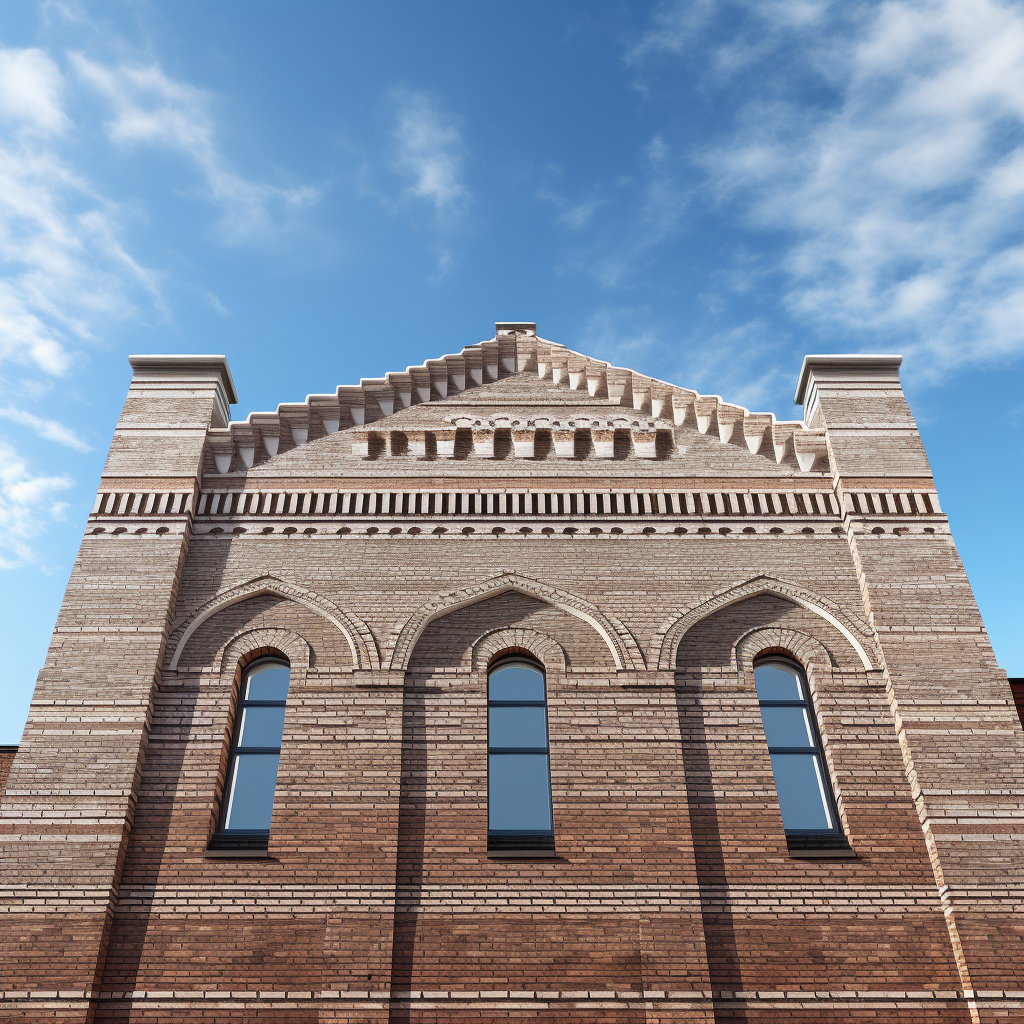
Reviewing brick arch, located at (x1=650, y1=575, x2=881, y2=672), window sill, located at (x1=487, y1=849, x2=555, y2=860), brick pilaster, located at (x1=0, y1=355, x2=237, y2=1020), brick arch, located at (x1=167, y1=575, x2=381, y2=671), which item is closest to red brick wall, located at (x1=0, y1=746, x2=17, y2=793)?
brick pilaster, located at (x1=0, y1=355, x2=237, y2=1020)

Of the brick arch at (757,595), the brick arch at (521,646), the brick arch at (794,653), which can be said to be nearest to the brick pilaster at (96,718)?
the brick arch at (521,646)

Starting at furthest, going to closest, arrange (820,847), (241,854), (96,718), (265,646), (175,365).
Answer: (175,365), (265,646), (96,718), (820,847), (241,854)

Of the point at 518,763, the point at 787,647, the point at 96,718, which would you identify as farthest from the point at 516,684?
the point at 96,718

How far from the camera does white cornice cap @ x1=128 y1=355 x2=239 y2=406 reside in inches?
494

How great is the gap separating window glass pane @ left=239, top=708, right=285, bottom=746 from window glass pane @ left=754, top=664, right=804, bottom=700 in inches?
202

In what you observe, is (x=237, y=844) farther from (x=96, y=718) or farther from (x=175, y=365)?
(x=175, y=365)

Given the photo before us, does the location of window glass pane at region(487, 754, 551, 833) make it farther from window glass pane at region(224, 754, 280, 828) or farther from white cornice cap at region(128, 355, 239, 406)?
white cornice cap at region(128, 355, 239, 406)

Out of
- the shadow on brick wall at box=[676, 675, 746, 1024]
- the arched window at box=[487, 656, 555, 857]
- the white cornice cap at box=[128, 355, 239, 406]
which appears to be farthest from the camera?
the white cornice cap at box=[128, 355, 239, 406]

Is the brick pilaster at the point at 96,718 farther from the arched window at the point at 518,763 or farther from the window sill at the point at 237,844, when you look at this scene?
the arched window at the point at 518,763

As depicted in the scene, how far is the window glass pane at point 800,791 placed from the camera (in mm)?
9695

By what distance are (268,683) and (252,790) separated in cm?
120

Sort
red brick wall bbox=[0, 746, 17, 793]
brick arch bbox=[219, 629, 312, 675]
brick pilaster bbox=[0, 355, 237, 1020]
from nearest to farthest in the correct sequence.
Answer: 1. brick pilaster bbox=[0, 355, 237, 1020]
2. red brick wall bbox=[0, 746, 17, 793]
3. brick arch bbox=[219, 629, 312, 675]

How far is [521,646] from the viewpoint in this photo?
415 inches

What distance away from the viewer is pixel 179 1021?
8.38 m
